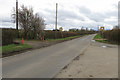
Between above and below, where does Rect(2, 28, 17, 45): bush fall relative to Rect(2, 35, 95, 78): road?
above

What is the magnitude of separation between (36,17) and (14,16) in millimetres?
4065

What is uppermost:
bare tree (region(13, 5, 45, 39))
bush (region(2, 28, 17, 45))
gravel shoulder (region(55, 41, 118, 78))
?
bare tree (region(13, 5, 45, 39))

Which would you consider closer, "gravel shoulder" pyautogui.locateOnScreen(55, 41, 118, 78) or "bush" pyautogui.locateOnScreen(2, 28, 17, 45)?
"gravel shoulder" pyautogui.locateOnScreen(55, 41, 118, 78)

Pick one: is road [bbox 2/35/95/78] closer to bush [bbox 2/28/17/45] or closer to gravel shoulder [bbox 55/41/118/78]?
gravel shoulder [bbox 55/41/118/78]

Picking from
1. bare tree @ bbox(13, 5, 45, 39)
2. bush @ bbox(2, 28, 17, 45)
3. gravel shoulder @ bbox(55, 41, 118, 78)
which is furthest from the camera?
bare tree @ bbox(13, 5, 45, 39)

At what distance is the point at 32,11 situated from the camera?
24.6 m

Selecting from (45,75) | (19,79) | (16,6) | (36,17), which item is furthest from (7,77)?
(16,6)

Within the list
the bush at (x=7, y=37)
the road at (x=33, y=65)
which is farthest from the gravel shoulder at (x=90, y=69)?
the bush at (x=7, y=37)

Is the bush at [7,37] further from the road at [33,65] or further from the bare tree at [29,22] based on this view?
the bare tree at [29,22]

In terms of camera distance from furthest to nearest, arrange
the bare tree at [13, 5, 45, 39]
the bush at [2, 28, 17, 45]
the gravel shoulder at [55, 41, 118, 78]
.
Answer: the bare tree at [13, 5, 45, 39] → the bush at [2, 28, 17, 45] → the gravel shoulder at [55, 41, 118, 78]

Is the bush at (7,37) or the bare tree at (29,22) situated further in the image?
the bare tree at (29,22)

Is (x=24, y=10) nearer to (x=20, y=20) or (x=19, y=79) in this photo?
(x=20, y=20)

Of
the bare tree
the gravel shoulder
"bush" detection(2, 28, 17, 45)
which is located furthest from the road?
the bare tree

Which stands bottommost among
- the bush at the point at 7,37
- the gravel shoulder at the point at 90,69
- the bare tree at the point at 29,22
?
the gravel shoulder at the point at 90,69
